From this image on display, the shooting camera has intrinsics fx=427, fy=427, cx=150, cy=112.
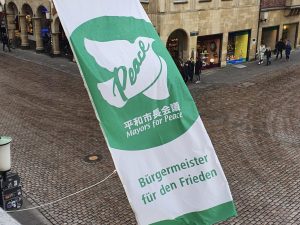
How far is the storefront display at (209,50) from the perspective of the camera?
89.1ft

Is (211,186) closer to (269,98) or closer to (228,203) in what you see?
(228,203)

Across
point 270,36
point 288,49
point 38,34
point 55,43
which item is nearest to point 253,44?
point 288,49

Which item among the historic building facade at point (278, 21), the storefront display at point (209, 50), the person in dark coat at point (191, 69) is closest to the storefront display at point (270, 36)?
the historic building facade at point (278, 21)

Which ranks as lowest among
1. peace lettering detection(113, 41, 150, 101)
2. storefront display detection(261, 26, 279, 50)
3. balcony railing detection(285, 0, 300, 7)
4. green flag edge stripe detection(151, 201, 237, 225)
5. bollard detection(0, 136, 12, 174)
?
storefront display detection(261, 26, 279, 50)

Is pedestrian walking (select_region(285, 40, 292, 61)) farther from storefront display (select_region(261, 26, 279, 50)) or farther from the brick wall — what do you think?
the brick wall

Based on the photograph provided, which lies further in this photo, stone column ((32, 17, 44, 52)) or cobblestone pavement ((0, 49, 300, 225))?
stone column ((32, 17, 44, 52))

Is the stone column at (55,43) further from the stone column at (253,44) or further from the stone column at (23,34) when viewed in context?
the stone column at (253,44)

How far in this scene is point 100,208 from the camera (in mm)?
11195

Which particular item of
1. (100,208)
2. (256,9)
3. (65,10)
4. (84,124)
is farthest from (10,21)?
(65,10)

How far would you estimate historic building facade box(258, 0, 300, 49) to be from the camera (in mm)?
30031

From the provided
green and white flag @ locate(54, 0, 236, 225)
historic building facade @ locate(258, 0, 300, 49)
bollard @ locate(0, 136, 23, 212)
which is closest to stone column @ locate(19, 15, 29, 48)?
historic building facade @ locate(258, 0, 300, 49)

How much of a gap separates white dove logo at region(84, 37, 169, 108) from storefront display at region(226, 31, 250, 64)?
2519 cm

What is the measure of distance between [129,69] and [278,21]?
29.5 meters

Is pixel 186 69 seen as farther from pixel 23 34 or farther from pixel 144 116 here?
pixel 144 116
